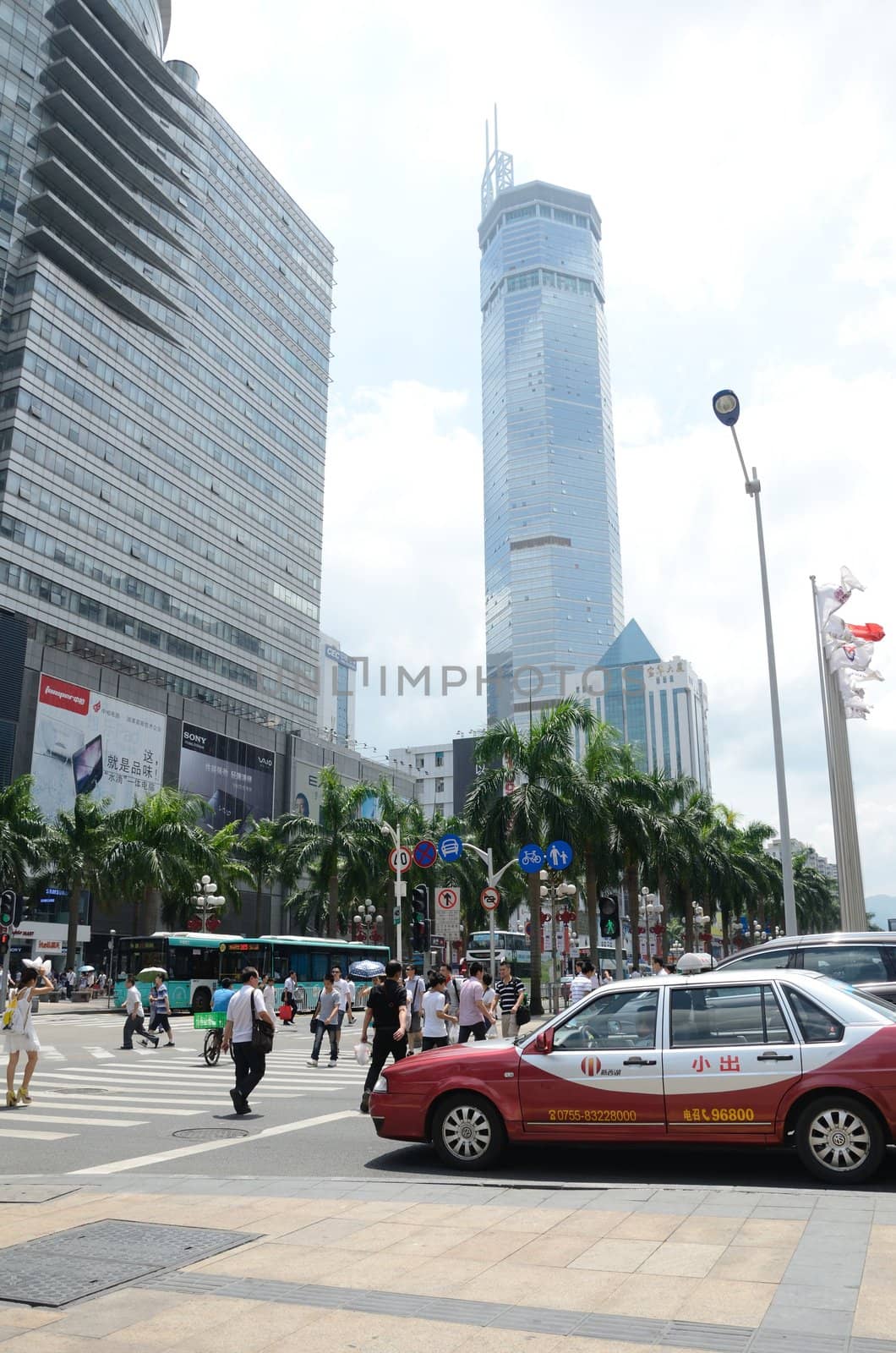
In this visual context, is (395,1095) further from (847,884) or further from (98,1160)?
(847,884)

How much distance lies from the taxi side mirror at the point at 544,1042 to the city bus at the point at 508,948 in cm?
5441

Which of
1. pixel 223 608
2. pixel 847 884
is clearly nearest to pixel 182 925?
pixel 223 608

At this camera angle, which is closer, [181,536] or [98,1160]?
[98,1160]

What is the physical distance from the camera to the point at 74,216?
228 feet

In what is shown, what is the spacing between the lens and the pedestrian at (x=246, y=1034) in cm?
1286

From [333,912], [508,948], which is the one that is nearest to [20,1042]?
[333,912]

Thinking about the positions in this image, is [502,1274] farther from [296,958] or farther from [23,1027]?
[296,958]

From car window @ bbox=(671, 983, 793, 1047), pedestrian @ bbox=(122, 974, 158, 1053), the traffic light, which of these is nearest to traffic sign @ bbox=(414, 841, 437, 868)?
the traffic light

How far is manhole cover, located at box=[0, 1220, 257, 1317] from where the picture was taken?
5.57m

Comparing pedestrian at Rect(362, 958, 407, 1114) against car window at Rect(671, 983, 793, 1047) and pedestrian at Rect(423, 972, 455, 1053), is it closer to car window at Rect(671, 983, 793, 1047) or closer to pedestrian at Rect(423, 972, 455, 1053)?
pedestrian at Rect(423, 972, 455, 1053)

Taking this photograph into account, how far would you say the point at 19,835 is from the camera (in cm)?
4419

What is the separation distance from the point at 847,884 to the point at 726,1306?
25.5m

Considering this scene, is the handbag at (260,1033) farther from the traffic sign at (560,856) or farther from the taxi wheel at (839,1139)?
the traffic sign at (560,856)

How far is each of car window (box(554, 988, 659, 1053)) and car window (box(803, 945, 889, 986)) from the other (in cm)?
450
